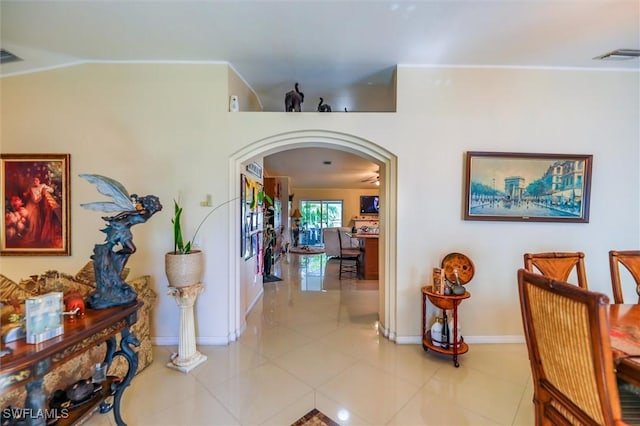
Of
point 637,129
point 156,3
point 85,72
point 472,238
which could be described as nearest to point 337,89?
point 156,3

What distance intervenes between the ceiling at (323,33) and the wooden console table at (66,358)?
2280 millimetres

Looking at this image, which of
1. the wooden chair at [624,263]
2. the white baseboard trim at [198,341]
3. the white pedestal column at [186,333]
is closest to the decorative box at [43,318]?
the white pedestal column at [186,333]

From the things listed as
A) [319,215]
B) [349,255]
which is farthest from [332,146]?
[319,215]

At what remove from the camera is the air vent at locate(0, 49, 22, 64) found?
2455 mm

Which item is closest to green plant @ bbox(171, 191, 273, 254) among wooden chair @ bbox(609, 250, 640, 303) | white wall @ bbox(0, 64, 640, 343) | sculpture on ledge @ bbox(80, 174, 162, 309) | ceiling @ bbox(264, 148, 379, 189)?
white wall @ bbox(0, 64, 640, 343)

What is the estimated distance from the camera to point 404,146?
2.82 meters

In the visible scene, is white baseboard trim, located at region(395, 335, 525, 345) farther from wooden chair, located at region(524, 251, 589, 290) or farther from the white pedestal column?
the white pedestal column

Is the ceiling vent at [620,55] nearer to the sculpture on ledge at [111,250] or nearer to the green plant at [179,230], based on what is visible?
the green plant at [179,230]

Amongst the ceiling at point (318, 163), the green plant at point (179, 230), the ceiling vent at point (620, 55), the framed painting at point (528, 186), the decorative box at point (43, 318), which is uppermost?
the ceiling vent at point (620, 55)

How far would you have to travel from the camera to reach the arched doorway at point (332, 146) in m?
2.86

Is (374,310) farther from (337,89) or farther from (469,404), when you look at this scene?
(337,89)

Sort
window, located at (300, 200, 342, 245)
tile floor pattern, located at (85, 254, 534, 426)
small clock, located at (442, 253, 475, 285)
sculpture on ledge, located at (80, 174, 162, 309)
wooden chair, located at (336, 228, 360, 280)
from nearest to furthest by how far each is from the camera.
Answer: sculpture on ledge, located at (80, 174, 162, 309)
tile floor pattern, located at (85, 254, 534, 426)
small clock, located at (442, 253, 475, 285)
wooden chair, located at (336, 228, 360, 280)
window, located at (300, 200, 342, 245)

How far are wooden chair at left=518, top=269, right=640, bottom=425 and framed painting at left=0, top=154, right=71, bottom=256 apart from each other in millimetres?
4088

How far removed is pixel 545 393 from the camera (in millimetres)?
1315
